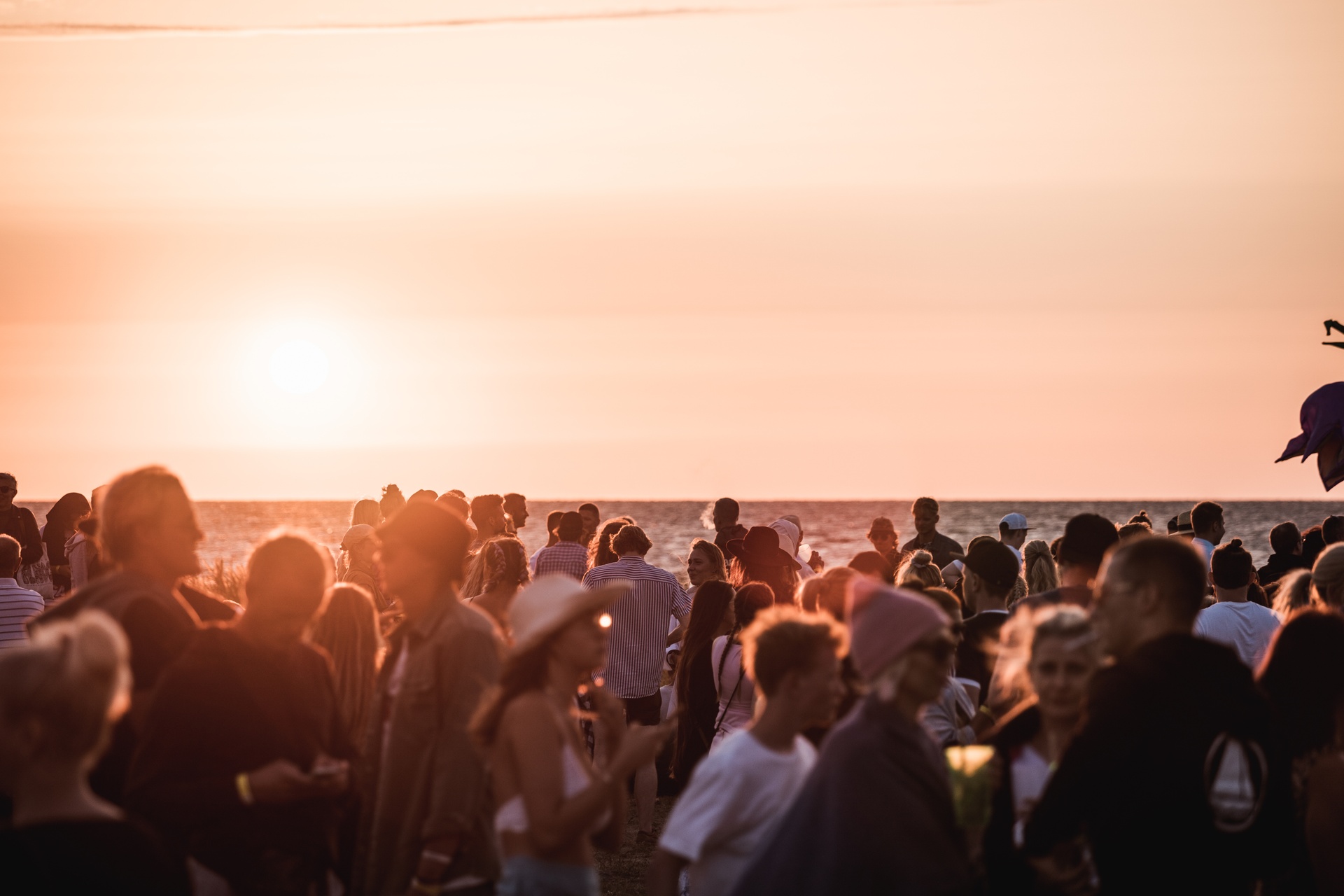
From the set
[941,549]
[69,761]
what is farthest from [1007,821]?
[941,549]

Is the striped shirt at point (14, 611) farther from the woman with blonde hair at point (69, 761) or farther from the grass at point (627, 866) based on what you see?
the woman with blonde hair at point (69, 761)

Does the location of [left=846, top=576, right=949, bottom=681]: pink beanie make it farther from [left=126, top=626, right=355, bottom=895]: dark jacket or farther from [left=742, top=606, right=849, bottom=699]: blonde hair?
[left=126, top=626, right=355, bottom=895]: dark jacket

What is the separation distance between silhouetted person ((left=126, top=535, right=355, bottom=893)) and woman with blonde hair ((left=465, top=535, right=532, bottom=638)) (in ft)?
9.78

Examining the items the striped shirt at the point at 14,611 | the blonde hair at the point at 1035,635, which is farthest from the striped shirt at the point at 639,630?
the blonde hair at the point at 1035,635

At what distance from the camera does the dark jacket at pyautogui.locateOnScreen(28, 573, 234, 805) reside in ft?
13.6

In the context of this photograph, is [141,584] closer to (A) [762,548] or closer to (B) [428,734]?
(B) [428,734]

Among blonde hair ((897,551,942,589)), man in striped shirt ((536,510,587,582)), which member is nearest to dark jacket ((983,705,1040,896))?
blonde hair ((897,551,942,589))

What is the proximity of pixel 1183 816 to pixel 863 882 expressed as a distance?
93 centimetres

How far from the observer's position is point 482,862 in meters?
4.21

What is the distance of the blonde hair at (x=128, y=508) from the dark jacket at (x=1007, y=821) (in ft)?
8.99

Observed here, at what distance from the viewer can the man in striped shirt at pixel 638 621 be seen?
967 centimetres

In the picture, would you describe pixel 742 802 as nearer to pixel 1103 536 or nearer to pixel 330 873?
pixel 330 873

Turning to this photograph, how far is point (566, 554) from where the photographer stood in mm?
10430

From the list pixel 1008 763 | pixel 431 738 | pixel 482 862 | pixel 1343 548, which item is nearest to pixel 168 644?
pixel 431 738
